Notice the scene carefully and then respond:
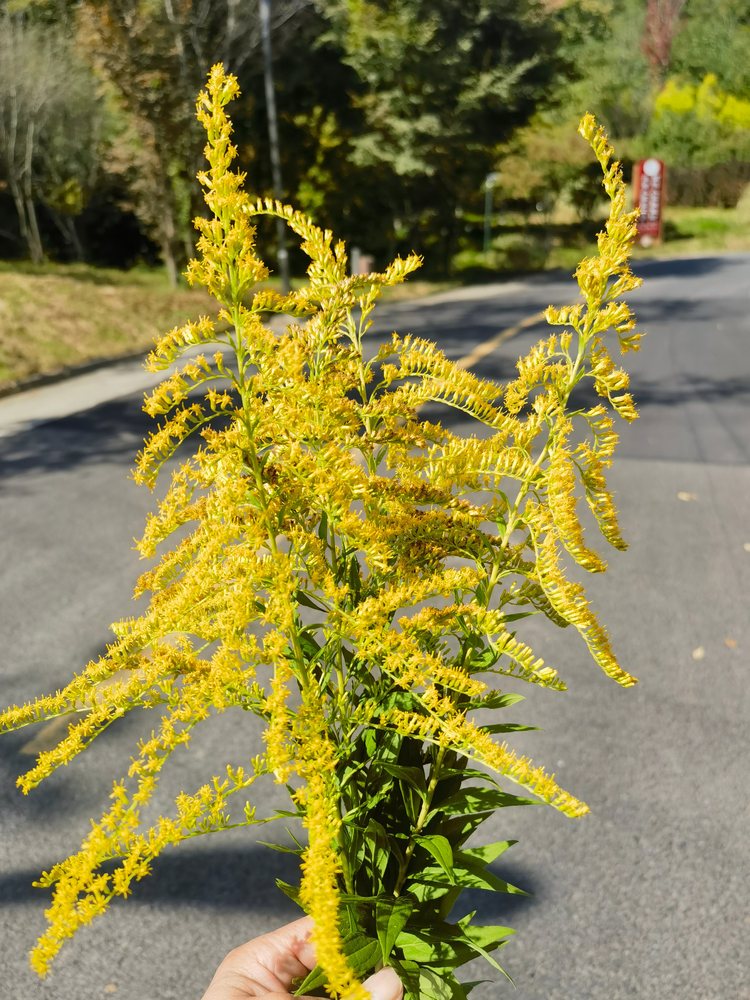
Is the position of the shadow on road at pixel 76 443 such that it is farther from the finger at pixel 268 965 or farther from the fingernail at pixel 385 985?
the fingernail at pixel 385 985

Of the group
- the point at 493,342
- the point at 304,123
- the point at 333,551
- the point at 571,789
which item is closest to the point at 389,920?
the point at 333,551

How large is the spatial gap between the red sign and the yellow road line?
18193mm

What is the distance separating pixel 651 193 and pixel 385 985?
34.2 meters

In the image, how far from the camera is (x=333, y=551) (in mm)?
1353

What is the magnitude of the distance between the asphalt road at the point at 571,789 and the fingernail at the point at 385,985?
A: 1771mm

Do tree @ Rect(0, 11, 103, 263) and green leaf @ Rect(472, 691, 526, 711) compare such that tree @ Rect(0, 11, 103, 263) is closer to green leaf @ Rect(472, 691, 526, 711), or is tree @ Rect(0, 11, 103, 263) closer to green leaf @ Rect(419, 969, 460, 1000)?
green leaf @ Rect(472, 691, 526, 711)

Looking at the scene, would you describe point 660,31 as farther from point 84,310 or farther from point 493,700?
point 493,700

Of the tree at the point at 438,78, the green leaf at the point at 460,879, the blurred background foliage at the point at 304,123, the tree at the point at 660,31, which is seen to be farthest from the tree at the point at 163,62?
the tree at the point at 660,31

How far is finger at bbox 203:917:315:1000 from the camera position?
1.64m

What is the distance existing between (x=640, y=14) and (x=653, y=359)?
158ft

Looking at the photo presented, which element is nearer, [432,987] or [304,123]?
[432,987]

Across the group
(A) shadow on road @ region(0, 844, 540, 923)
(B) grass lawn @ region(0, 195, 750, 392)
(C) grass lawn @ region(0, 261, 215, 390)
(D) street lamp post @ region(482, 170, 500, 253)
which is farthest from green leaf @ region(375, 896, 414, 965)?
(D) street lamp post @ region(482, 170, 500, 253)

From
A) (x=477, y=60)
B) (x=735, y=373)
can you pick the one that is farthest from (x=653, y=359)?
(x=477, y=60)

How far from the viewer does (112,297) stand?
15.1 metres
